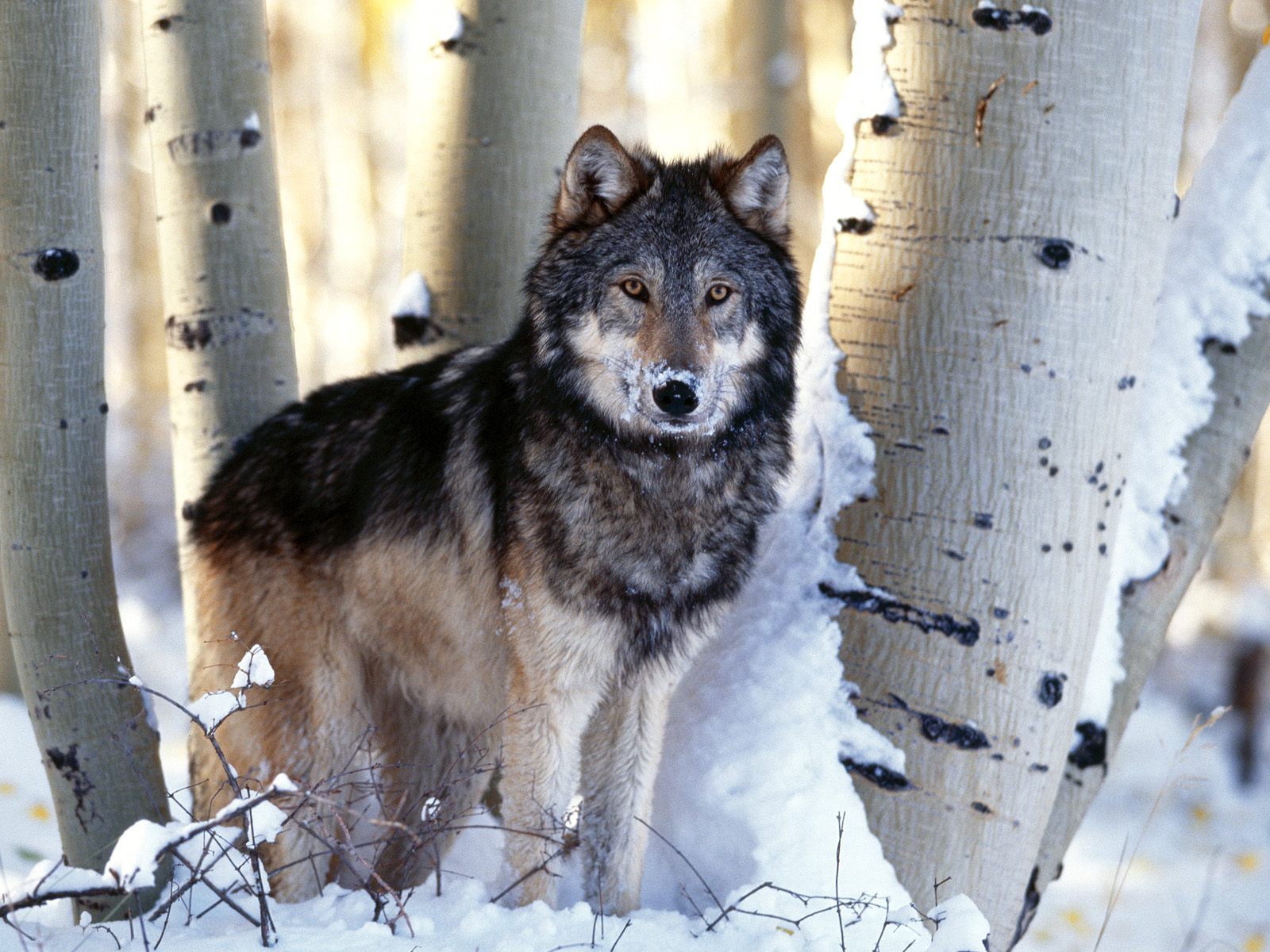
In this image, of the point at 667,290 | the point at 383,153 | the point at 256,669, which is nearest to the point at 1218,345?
the point at 667,290

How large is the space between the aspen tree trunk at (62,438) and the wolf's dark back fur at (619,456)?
78cm

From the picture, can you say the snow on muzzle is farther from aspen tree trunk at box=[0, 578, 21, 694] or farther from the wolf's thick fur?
aspen tree trunk at box=[0, 578, 21, 694]

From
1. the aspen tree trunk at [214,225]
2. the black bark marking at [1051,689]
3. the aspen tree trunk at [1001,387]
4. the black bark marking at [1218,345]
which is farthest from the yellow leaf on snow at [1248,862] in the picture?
the aspen tree trunk at [214,225]

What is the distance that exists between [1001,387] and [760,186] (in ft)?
3.06

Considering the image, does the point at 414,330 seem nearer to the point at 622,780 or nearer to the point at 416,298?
the point at 416,298

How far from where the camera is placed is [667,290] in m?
2.96

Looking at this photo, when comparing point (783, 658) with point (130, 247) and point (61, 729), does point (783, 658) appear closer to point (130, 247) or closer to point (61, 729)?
point (61, 729)

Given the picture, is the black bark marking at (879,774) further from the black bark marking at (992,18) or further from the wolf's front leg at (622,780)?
the black bark marking at (992,18)

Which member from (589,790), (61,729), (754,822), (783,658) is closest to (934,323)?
(783,658)

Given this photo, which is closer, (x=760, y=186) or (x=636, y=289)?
(x=636, y=289)

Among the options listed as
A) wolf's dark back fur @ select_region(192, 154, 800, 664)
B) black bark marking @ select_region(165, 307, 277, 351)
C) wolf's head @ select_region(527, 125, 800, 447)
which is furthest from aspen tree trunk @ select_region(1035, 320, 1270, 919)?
black bark marking @ select_region(165, 307, 277, 351)

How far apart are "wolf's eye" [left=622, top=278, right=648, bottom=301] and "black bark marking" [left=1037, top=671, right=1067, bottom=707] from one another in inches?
60.4

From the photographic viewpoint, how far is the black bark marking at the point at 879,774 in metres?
2.98

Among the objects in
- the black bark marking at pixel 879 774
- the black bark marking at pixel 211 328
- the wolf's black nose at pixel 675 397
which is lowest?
the black bark marking at pixel 879 774
